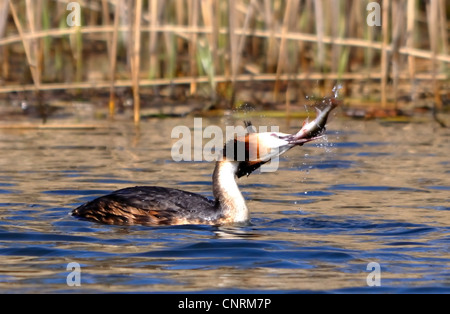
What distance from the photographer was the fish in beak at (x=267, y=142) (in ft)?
20.4

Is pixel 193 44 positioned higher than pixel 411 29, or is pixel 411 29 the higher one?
pixel 411 29

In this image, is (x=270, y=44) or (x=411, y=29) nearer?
(x=411, y=29)

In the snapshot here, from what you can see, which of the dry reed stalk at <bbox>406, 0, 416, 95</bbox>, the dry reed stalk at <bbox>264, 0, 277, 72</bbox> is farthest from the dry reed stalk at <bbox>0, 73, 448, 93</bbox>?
the dry reed stalk at <bbox>264, 0, 277, 72</bbox>

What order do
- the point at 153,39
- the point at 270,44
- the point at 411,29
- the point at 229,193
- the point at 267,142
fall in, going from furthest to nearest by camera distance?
the point at 270,44
the point at 153,39
the point at 411,29
the point at 229,193
the point at 267,142

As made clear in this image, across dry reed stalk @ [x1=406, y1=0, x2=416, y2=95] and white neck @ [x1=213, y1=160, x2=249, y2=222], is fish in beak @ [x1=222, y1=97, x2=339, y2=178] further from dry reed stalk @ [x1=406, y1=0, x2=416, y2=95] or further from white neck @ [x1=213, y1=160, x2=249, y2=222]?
dry reed stalk @ [x1=406, y1=0, x2=416, y2=95]

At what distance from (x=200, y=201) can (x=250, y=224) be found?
1.25 feet

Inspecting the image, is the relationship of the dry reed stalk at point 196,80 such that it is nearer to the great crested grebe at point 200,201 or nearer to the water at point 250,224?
the water at point 250,224

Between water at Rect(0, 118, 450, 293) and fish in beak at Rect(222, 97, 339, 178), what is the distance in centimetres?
46

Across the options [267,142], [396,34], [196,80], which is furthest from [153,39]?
[267,142]

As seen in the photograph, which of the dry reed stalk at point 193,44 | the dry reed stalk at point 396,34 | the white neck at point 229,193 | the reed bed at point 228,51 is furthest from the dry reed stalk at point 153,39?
the white neck at point 229,193

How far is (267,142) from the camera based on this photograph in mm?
6418

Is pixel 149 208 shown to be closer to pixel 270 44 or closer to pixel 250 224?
pixel 250 224

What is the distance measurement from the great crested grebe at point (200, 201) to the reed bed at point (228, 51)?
4101 mm
